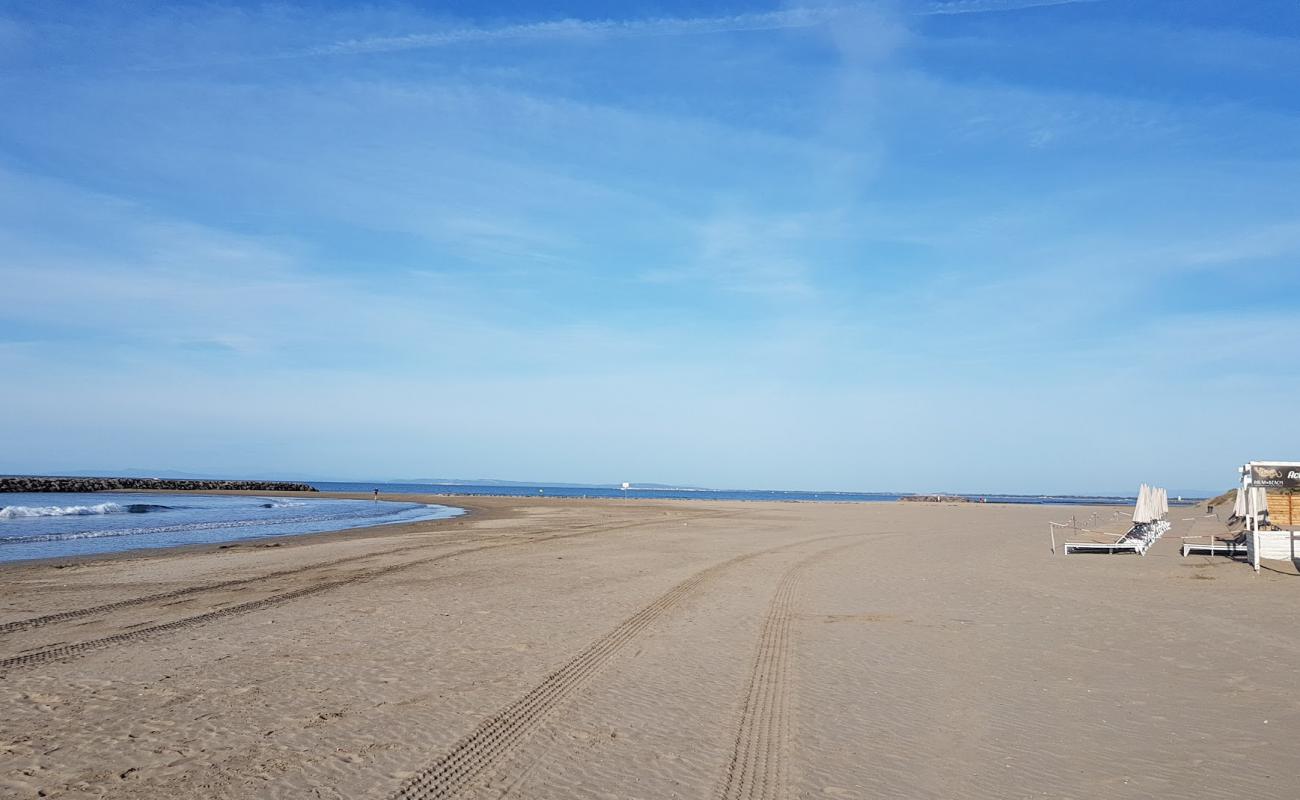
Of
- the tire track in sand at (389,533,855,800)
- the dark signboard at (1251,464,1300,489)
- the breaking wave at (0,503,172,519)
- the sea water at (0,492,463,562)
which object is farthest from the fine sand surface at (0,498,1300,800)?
the breaking wave at (0,503,172,519)

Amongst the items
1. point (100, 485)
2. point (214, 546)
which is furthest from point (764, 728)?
point (100, 485)

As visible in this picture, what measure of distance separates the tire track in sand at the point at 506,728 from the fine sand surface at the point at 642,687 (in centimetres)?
3

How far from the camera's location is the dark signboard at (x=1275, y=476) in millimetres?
18484

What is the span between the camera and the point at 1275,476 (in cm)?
2000

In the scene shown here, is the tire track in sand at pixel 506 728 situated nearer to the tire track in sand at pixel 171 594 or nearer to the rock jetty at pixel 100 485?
the tire track in sand at pixel 171 594

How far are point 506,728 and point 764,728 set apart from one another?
2.12m

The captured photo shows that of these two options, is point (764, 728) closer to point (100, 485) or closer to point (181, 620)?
point (181, 620)

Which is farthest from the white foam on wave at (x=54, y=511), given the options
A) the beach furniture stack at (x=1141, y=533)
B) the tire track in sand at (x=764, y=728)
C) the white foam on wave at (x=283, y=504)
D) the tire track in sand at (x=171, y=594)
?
the beach furniture stack at (x=1141, y=533)

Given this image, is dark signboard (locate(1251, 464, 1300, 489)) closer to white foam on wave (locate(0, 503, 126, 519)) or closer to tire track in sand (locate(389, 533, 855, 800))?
tire track in sand (locate(389, 533, 855, 800))

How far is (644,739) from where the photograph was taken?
6.44 m

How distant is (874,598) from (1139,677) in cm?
565

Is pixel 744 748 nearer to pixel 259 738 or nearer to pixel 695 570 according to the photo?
pixel 259 738

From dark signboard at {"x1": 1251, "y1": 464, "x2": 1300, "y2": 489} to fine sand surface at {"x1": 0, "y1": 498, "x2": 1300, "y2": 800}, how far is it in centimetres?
384

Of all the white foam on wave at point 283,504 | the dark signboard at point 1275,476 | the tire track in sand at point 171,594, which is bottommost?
the white foam on wave at point 283,504
